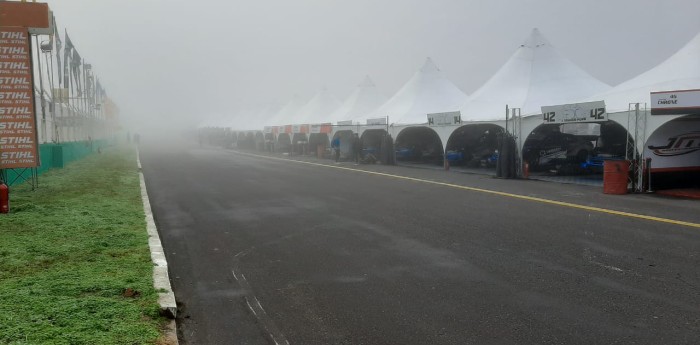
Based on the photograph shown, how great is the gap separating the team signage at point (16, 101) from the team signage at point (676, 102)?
1561 cm

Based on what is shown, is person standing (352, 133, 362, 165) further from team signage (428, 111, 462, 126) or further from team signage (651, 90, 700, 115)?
team signage (651, 90, 700, 115)

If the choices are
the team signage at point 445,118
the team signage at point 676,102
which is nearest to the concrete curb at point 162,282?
the team signage at point 676,102

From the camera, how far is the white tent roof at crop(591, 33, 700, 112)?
46.6 ft

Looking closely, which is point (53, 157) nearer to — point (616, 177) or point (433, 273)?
point (433, 273)

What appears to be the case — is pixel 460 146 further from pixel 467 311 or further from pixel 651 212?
pixel 467 311

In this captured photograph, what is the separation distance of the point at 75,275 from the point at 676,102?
13.4 metres

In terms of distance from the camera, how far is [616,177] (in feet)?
44.8

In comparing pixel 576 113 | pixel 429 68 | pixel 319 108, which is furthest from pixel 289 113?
pixel 576 113

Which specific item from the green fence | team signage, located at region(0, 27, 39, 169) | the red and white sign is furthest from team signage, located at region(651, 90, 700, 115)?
the red and white sign

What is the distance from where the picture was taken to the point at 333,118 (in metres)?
37.4

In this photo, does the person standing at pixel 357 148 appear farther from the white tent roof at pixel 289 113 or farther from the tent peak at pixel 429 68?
the white tent roof at pixel 289 113

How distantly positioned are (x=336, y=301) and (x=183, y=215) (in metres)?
6.52

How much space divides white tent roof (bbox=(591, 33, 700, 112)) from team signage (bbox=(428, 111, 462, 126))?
19.9ft

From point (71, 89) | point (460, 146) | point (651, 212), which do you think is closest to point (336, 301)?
point (651, 212)
